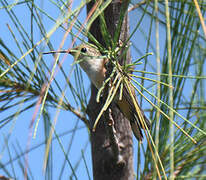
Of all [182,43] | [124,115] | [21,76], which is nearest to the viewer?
[182,43]

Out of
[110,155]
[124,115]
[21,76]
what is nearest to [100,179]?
[110,155]

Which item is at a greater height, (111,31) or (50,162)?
(111,31)

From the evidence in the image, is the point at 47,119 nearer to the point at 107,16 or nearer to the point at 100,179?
the point at 100,179

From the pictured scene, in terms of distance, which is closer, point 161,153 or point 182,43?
point 182,43

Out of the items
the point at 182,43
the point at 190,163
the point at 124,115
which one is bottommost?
the point at 190,163

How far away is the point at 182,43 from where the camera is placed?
78 centimetres

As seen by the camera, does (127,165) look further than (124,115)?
No

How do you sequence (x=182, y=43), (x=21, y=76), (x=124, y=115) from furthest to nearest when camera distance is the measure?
(x=124, y=115)
(x=21, y=76)
(x=182, y=43)

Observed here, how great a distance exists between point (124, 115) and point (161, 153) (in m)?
0.16

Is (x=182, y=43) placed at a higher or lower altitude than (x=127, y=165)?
higher

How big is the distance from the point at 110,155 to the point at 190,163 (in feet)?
0.64

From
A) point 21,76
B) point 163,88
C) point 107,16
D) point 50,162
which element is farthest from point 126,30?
point 50,162

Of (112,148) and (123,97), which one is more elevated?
(123,97)

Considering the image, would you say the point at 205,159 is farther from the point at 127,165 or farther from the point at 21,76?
the point at 21,76
